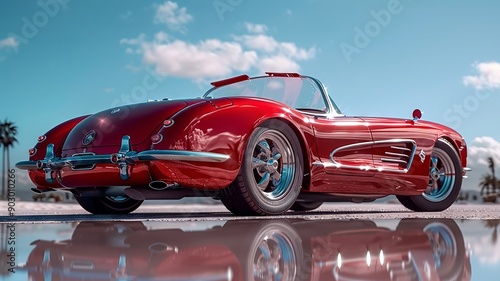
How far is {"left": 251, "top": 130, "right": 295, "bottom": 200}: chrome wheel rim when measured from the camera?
5.16 meters

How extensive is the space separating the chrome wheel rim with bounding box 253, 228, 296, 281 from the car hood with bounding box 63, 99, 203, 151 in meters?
2.05

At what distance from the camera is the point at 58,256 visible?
2.52m

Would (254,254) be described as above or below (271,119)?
below

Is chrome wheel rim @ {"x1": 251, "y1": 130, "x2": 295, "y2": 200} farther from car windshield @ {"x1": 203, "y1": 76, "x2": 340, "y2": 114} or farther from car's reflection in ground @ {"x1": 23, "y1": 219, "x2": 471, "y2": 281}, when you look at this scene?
car's reflection in ground @ {"x1": 23, "y1": 219, "x2": 471, "y2": 281}

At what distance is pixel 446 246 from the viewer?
2973 mm

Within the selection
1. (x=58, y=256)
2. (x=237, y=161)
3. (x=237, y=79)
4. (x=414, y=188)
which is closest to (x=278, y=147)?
(x=237, y=161)

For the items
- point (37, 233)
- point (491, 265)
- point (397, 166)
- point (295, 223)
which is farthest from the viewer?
point (397, 166)

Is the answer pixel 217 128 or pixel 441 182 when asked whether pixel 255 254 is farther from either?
pixel 441 182

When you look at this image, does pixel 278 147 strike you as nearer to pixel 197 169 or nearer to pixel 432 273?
pixel 197 169

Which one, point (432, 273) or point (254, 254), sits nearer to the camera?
point (432, 273)

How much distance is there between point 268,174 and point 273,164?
3.8 inches

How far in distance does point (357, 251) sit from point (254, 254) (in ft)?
1.62

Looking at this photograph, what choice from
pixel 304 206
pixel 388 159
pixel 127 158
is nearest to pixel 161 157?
pixel 127 158

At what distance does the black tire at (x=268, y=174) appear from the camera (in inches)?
192
